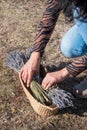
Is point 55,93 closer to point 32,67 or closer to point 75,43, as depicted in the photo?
point 32,67

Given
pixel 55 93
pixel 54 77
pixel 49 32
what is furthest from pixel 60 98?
pixel 49 32

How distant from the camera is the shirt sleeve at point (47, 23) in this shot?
1.92m

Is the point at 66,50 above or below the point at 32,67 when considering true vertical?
below

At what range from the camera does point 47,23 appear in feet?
6.43

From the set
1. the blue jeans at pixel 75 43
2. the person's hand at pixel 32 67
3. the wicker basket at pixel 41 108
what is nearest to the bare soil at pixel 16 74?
the wicker basket at pixel 41 108

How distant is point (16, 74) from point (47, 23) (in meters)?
0.55

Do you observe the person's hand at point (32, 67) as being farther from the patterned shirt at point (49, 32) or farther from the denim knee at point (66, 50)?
the denim knee at point (66, 50)

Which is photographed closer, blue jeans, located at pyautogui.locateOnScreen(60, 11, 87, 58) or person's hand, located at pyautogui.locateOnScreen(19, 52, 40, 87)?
person's hand, located at pyautogui.locateOnScreen(19, 52, 40, 87)

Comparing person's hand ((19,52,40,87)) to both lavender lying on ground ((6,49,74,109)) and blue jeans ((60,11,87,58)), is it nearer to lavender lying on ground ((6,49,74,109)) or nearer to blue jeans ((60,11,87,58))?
lavender lying on ground ((6,49,74,109))

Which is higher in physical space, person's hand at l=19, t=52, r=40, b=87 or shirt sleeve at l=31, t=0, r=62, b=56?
shirt sleeve at l=31, t=0, r=62, b=56

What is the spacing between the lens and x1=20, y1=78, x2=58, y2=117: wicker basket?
2.00m

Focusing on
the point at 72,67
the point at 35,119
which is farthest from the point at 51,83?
the point at 35,119

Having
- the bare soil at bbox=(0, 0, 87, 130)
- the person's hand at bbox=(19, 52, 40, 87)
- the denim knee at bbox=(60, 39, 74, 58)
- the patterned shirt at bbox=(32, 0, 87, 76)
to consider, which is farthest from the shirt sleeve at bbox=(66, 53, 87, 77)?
the denim knee at bbox=(60, 39, 74, 58)

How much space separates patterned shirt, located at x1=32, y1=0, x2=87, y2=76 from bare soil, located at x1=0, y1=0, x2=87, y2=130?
0.33m
